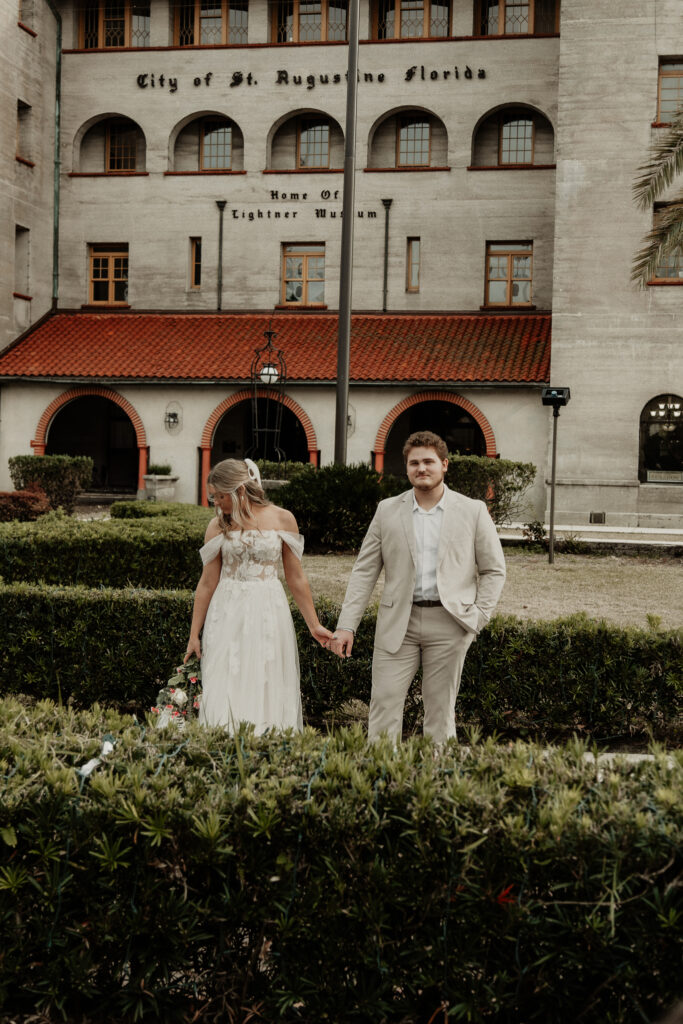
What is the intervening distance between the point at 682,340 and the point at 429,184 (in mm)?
8273

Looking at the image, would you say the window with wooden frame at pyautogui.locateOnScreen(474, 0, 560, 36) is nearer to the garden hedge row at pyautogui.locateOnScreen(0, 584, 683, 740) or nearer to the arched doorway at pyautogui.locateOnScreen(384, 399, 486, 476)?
the arched doorway at pyautogui.locateOnScreen(384, 399, 486, 476)

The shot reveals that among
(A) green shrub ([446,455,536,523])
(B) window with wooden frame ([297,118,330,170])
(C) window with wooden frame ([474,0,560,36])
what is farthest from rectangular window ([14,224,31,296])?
(A) green shrub ([446,455,536,523])

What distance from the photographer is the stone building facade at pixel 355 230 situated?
76.2 feet

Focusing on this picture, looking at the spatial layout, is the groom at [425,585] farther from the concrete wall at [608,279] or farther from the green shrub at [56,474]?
the concrete wall at [608,279]

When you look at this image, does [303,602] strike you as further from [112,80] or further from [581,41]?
[112,80]

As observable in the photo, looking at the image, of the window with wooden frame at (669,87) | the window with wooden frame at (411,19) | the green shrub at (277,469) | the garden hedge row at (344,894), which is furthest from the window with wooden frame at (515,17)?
the garden hedge row at (344,894)

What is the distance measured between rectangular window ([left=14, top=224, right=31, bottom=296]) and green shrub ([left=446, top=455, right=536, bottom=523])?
597 inches

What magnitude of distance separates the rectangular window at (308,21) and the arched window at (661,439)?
13.3 m

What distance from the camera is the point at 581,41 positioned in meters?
23.0

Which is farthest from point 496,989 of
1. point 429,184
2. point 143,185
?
point 143,185

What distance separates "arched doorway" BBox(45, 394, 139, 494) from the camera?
104ft

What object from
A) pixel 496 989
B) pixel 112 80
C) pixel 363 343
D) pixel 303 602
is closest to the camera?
Result: pixel 496 989

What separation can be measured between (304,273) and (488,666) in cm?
2229

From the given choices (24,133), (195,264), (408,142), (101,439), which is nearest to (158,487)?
(195,264)
